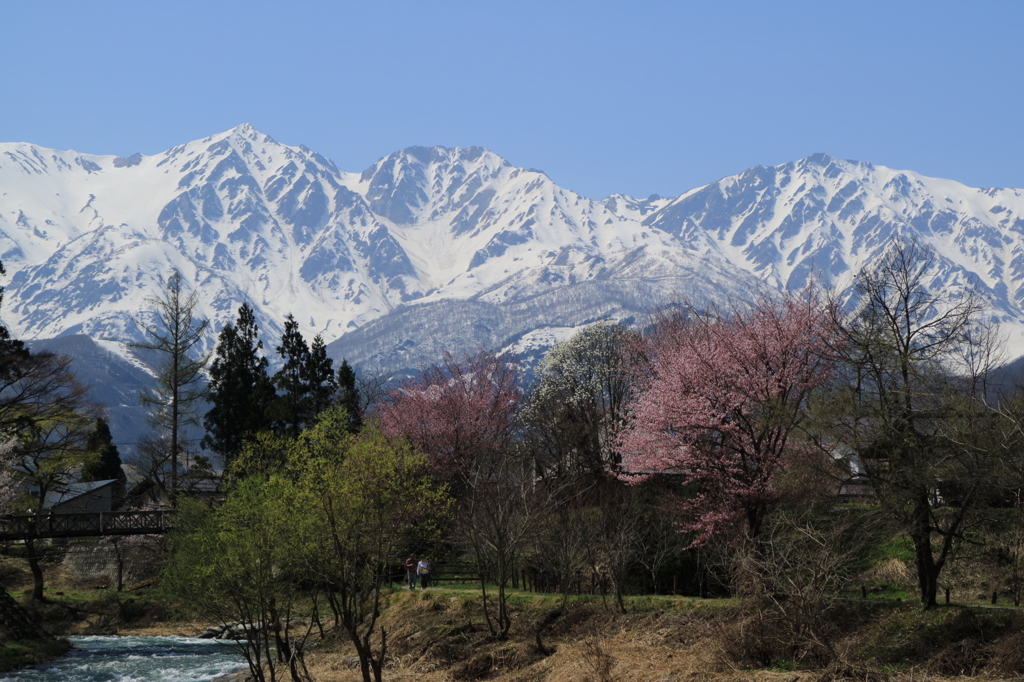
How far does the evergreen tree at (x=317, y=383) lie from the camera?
217ft

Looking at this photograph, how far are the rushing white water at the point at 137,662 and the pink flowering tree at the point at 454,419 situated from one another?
46.5ft

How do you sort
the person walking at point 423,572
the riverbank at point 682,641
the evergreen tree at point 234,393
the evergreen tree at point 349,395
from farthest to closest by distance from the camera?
the evergreen tree at point 234,393 → the evergreen tree at point 349,395 → the person walking at point 423,572 → the riverbank at point 682,641

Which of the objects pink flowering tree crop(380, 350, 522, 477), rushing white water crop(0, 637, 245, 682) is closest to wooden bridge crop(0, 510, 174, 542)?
rushing white water crop(0, 637, 245, 682)

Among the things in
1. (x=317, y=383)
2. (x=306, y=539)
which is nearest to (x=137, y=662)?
(x=306, y=539)

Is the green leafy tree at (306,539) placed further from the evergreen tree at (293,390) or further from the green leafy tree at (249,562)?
the evergreen tree at (293,390)

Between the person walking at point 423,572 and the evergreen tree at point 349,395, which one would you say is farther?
the evergreen tree at point 349,395

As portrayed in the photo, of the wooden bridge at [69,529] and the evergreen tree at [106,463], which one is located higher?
the evergreen tree at [106,463]

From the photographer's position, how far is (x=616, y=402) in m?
58.4

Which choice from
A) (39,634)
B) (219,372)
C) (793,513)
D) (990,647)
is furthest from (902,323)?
(219,372)

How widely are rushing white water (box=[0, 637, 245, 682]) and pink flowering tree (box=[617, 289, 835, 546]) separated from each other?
18280 millimetres

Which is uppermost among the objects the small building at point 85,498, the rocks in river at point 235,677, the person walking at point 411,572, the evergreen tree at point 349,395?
the evergreen tree at point 349,395

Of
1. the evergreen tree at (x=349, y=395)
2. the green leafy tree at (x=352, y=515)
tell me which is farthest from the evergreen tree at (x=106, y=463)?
the green leafy tree at (x=352, y=515)

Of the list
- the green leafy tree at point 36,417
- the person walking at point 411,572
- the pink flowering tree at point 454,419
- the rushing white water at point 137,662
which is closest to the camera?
the rushing white water at point 137,662

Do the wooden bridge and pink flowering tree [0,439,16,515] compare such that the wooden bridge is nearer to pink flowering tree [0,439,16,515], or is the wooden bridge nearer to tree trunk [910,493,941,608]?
pink flowering tree [0,439,16,515]
